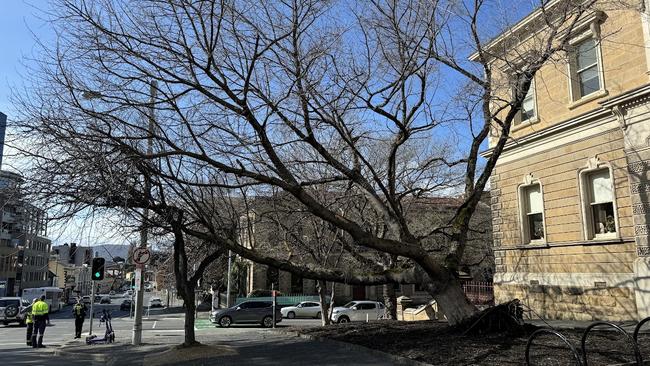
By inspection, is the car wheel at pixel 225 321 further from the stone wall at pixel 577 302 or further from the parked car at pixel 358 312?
the stone wall at pixel 577 302

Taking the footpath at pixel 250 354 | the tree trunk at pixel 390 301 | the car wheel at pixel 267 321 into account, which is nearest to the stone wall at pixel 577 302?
the tree trunk at pixel 390 301

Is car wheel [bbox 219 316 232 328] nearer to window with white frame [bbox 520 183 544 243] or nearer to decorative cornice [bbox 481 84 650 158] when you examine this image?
window with white frame [bbox 520 183 544 243]

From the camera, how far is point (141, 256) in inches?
661

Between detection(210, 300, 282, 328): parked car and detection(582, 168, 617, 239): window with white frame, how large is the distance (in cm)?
1957

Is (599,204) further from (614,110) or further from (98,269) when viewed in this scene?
(98,269)

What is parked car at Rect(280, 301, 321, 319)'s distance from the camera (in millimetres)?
39656

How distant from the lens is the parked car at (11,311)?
34.6 m

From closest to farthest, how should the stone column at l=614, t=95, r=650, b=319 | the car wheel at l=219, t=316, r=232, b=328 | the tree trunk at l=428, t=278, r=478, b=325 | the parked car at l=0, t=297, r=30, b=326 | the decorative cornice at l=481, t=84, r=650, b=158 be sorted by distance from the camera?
the tree trunk at l=428, t=278, r=478, b=325
the stone column at l=614, t=95, r=650, b=319
the decorative cornice at l=481, t=84, r=650, b=158
the car wheel at l=219, t=316, r=232, b=328
the parked car at l=0, t=297, r=30, b=326

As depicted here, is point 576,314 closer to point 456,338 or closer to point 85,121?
point 456,338

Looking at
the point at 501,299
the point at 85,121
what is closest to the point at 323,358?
the point at 85,121

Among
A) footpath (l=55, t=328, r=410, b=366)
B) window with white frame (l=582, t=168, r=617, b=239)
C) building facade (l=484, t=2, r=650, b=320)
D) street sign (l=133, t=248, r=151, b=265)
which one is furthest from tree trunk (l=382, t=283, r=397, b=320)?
street sign (l=133, t=248, r=151, b=265)

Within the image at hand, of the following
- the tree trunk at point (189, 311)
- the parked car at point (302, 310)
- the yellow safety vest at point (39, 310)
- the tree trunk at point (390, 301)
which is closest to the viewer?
the tree trunk at point (189, 311)

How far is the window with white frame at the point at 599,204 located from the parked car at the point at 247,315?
64.2ft

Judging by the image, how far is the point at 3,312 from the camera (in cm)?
3456
